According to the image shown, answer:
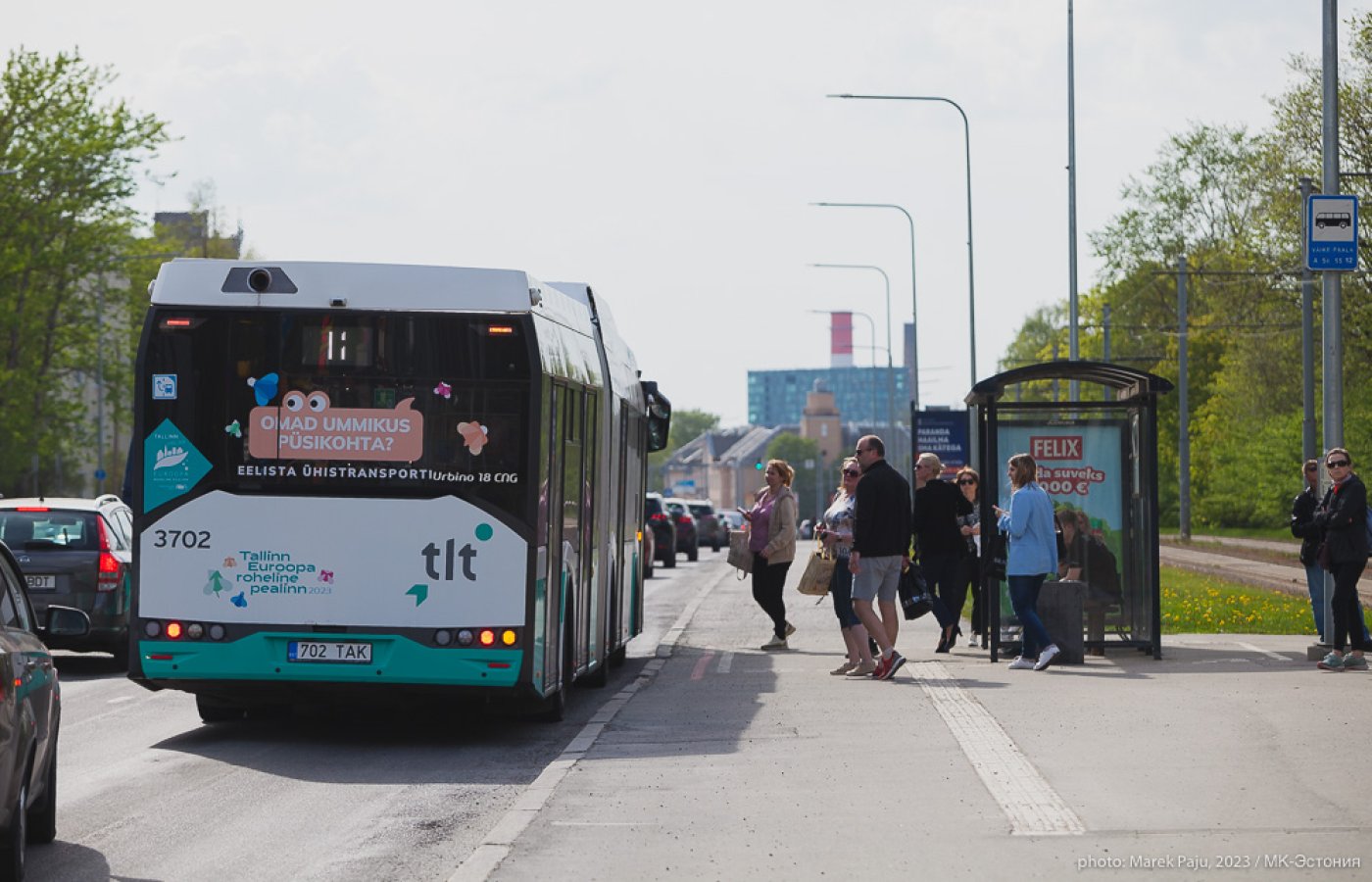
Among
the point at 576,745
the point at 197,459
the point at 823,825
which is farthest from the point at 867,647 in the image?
the point at 823,825

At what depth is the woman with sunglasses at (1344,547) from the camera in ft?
54.9

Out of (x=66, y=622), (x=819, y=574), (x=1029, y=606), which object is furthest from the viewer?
(x=819, y=574)

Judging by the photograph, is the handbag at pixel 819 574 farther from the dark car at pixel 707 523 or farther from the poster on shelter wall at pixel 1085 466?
the dark car at pixel 707 523

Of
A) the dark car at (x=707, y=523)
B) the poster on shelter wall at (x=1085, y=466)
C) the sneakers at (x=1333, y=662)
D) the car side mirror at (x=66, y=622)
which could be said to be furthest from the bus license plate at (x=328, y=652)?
the dark car at (x=707, y=523)

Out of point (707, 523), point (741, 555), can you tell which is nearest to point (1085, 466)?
point (741, 555)

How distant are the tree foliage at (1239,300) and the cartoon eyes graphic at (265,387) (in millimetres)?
33320

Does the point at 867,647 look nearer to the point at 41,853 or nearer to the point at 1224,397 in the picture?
the point at 41,853

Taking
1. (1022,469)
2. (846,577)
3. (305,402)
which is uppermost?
(305,402)

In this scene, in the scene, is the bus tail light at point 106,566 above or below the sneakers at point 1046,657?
above

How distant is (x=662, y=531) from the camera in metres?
50.8

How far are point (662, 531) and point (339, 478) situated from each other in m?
38.0

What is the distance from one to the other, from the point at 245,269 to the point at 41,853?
474 centimetres

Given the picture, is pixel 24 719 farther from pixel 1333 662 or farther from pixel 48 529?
pixel 48 529

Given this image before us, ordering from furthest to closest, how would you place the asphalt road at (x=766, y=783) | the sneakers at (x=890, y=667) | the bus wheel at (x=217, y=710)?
1. the sneakers at (x=890, y=667)
2. the bus wheel at (x=217, y=710)
3. the asphalt road at (x=766, y=783)
